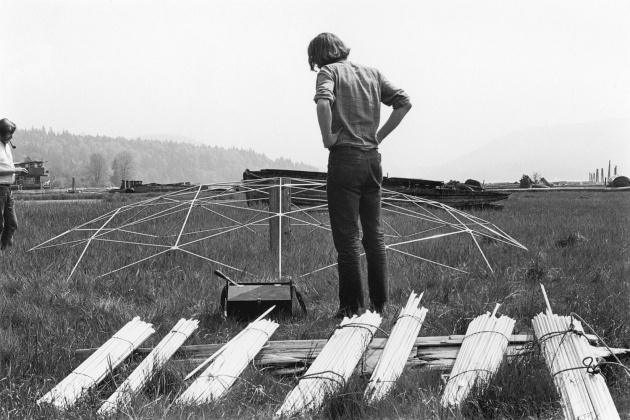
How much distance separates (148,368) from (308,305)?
1929mm

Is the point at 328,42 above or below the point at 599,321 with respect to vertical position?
above

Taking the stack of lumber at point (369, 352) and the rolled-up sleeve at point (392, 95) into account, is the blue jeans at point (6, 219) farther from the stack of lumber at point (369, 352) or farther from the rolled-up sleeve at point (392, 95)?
the rolled-up sleeve at point (392, 95)

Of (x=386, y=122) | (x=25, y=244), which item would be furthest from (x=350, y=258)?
(x=25, y=244)

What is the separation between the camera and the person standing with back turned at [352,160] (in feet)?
14.0

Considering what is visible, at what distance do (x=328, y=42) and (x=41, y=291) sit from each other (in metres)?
3.14

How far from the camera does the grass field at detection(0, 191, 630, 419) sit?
2.71 meters

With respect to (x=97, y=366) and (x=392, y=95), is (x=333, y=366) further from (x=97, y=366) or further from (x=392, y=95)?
(x=392, y=95)

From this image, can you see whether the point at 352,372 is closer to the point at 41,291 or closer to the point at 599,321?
the point at 599,321

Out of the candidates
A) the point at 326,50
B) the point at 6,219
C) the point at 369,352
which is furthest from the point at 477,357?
the point at 6,219

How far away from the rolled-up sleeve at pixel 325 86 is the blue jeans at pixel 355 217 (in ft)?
1.39

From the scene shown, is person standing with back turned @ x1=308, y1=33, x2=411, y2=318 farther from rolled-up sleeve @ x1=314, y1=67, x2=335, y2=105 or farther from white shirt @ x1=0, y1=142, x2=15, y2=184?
white shirt @ x1=0, y1=142, x2=15, y2=184

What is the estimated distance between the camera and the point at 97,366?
10.4 feet

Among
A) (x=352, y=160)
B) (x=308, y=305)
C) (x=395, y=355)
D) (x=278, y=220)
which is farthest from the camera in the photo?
(x=278, y=220)

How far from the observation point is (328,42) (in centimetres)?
434
